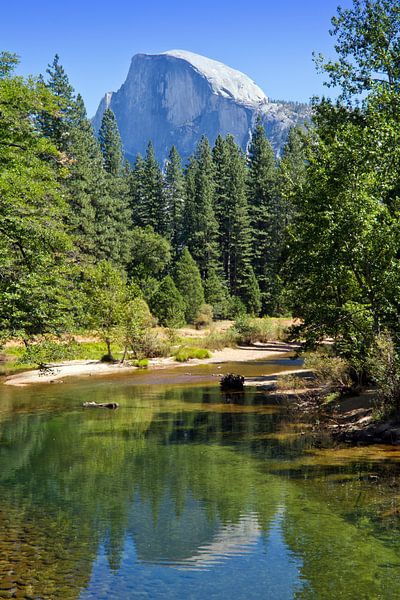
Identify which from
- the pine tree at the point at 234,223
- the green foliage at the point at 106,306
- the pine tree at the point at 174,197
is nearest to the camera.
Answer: the green foliage at the point at 106,306

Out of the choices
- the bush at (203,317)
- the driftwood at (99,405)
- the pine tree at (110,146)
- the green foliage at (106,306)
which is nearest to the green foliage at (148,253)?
the bush at (203,317)

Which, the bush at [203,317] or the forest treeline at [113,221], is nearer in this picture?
the forest treeline at [113,221]

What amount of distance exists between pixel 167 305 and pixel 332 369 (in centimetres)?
3645

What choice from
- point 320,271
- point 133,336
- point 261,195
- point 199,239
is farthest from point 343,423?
point 261,195

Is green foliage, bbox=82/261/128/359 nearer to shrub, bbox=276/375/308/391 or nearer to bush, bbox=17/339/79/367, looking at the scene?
shrub, bbox=276/375/308/391

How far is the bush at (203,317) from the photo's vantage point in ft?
218

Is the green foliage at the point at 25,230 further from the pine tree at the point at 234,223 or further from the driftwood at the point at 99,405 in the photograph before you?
the pine tree at the point at 234,223

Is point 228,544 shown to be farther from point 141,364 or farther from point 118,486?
point 141,364

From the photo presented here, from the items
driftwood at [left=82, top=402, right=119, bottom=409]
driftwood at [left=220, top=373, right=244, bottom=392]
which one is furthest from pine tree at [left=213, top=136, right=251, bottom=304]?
driftwood at [left=82, top=402, right=119, bottom=409]

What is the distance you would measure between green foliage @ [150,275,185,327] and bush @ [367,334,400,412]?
41.1 meters

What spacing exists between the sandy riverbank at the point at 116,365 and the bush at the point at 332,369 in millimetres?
11735

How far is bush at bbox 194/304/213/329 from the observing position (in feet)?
218

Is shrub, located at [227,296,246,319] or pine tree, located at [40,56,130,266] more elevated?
pine tree, located at [40,56,130,266]

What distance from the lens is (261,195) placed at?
9331 centimetres
